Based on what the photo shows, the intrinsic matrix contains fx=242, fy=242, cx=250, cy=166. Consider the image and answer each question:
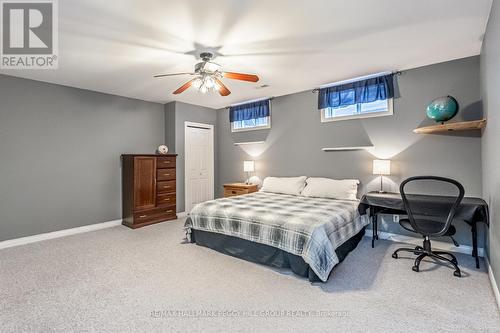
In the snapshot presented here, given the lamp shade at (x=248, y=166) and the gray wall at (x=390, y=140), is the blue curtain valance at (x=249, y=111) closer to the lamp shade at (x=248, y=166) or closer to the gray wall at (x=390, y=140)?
the gray wall at (x=390, y=140)

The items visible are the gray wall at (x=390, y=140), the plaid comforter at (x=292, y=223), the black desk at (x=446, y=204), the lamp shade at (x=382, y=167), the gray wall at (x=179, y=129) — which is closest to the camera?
the plaid comforter at (x=292, y=223)

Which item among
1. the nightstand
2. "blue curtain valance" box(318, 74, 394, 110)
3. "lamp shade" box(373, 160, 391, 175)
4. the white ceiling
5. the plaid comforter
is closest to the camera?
the white ceiling

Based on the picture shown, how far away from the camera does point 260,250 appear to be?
2.84m

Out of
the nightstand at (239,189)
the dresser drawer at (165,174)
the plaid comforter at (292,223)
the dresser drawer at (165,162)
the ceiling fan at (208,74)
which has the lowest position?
the plaid comforter at (292,223)

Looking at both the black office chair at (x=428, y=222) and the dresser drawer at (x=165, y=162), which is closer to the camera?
the black office chair at (x=428, y=222)

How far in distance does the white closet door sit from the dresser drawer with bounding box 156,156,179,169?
47 cm

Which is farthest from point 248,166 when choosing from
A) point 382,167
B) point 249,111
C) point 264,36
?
point 264,36

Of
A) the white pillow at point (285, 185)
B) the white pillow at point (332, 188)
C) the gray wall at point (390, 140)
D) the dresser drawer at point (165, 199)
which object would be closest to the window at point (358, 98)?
the gray wall at point (390, 140)

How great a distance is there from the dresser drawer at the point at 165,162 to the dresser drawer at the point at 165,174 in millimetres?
82

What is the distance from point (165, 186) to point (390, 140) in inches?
164

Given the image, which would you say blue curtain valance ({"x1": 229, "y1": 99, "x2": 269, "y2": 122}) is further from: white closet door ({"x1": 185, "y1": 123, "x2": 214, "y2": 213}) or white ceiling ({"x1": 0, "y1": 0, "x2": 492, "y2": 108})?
white ceiling ({"x1": 0, "y1": 0, "x2": 492, "y2": 108})

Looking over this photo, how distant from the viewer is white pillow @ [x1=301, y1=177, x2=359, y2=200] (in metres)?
3.82

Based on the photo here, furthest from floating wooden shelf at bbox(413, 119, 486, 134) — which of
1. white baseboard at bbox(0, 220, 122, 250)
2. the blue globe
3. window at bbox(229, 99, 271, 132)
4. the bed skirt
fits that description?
white baseboard at bbox(0, 220, 122, 250)

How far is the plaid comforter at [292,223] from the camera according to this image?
2.41m
